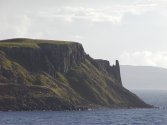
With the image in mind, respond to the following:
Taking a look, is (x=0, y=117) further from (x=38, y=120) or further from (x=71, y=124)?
(x=71, y=124)

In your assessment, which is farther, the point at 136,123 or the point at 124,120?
the point at 124,120

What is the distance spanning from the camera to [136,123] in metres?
178

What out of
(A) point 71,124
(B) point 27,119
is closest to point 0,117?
(B) point 27,119

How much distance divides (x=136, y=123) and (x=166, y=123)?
988 cm

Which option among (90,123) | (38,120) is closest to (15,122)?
(38,120)

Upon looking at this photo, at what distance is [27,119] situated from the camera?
180500mm

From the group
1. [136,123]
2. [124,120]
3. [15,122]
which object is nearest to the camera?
[15,122]

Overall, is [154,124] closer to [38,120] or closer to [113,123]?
[113,123]

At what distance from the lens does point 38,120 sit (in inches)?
6959

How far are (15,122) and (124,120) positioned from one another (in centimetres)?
4276

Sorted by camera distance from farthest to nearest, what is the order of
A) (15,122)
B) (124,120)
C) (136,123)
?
(124,120) < (136,123) < (15,122)

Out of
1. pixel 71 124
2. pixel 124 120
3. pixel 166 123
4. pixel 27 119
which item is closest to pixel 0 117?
pixel 27 119

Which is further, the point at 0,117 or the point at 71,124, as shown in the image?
the point at 0,117

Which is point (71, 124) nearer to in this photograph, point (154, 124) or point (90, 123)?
point (90, 123)
